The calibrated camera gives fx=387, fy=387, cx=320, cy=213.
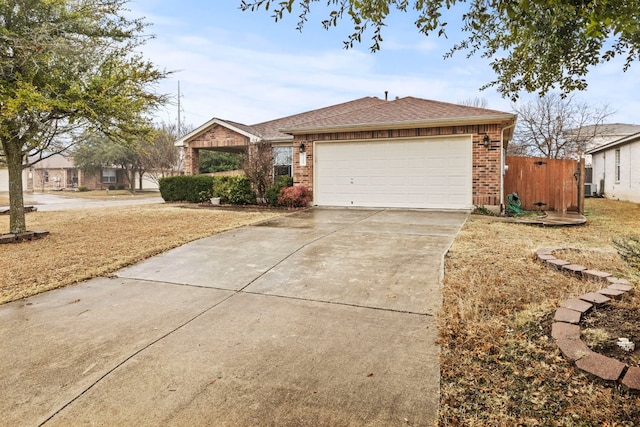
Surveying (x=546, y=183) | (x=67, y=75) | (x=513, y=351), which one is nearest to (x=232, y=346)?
(x=513, y=351)

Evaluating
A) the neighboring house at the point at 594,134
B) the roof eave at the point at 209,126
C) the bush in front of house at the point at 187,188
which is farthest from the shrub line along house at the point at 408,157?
the neighboring house at the point at 594,134

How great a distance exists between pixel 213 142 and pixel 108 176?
25.9m

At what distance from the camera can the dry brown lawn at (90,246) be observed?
4.72m

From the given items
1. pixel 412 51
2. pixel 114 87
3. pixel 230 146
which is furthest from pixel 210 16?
pixel 230 146

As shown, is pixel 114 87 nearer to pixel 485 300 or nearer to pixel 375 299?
pixel 375 299

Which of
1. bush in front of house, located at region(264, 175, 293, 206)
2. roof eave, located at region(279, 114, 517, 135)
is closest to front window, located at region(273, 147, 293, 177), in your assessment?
bush in front of house, located at region(264, 175, 293, 206)

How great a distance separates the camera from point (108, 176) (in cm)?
3838

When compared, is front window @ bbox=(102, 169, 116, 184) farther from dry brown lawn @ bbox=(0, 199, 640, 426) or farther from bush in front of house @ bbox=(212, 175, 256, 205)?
dry brown lawn @ bbox=(0, 199, 640, 426)

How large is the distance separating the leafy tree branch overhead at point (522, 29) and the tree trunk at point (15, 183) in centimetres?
718

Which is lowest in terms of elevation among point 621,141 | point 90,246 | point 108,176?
point 90,246

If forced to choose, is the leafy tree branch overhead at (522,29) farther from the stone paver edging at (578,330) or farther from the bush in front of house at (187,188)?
the bush in front of house at (187,188)

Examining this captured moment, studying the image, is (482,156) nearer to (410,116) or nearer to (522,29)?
(410,116)

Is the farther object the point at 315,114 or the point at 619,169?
the point at 315,114

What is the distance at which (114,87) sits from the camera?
23.5 feet
